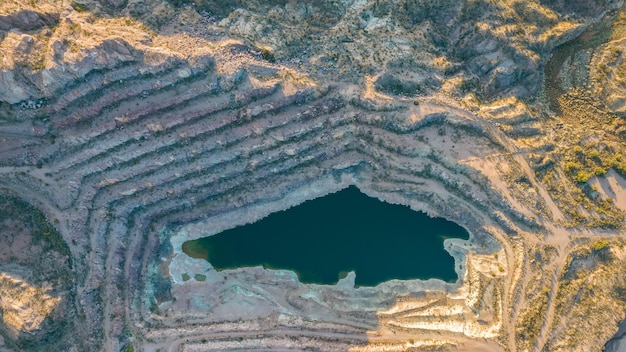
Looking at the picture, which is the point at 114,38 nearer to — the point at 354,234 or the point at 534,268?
the point at 354,234

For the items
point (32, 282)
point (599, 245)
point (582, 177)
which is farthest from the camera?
point (582, 177)

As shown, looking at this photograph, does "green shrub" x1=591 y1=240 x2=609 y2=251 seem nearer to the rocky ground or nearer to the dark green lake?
the rocky ground

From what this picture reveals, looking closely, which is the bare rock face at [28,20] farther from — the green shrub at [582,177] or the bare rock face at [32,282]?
the green shrub at [582,177]

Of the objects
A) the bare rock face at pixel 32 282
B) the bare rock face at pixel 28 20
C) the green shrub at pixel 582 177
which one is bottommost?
the bare rock face at pixel 32 282

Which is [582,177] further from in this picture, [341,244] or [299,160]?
[299,160]

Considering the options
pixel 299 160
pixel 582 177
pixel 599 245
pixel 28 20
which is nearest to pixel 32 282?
pixel 28 20

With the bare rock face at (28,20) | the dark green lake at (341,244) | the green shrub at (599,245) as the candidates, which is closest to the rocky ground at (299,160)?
the bare rock face at (28,20)
